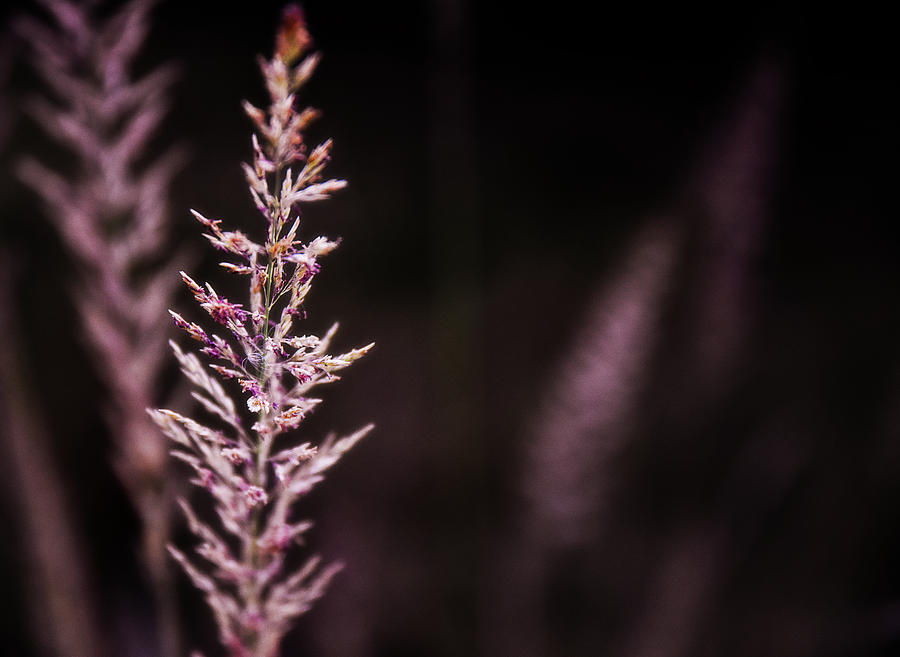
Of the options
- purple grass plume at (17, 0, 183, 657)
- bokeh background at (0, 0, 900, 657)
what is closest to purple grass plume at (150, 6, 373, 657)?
purple grass plume at (17, 0, 183, 657)

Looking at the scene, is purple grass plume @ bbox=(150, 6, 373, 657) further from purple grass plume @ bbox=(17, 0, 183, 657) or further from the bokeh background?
the bokeh background

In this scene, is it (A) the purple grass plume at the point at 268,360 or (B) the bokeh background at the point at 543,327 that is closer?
(A) the purple grass plume at the point at 268,360

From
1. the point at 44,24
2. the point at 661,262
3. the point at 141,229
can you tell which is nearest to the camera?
the point at 141,229

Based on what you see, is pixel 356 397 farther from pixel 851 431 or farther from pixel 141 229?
pixel 851 431

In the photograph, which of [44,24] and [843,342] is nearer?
[44,24]

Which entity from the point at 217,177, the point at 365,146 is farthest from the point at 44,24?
the point at 365,146

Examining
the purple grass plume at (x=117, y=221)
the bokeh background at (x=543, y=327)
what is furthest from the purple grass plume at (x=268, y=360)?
the bokeh background at (x=543, y=327)

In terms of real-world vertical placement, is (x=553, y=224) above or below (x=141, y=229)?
above

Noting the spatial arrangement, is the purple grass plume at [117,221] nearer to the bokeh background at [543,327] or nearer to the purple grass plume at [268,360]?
the purple grass plume at [268,360]
